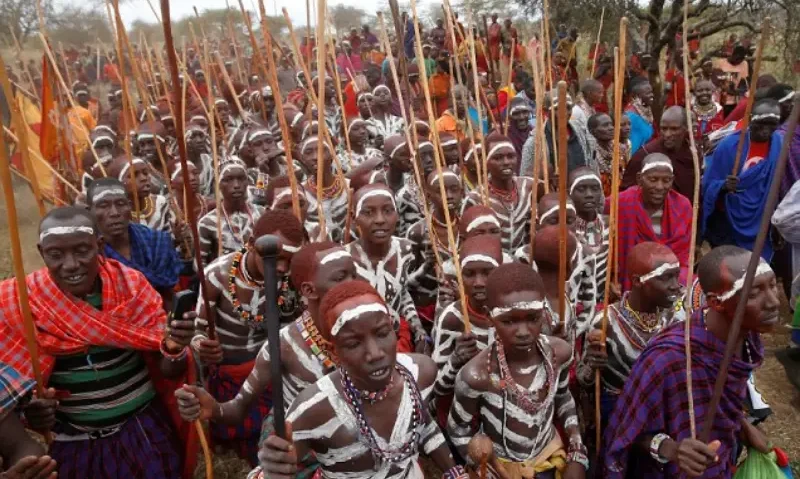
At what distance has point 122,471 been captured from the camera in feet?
9.42

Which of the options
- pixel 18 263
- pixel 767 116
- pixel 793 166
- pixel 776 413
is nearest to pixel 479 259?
pixel 18 263

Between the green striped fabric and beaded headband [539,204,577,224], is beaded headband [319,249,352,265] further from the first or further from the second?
beaded headband [539,204,577,224]

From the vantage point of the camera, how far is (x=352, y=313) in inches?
80.1

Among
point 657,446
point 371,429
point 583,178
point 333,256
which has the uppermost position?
point 333,256

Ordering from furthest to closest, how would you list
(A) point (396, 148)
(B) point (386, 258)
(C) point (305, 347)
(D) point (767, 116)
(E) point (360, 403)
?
(A) point (396, 148), (D) point (767, 116), (B) point (386, 258), (C) point (305, 347), (E) point (360, 403)

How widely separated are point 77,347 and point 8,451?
48cm

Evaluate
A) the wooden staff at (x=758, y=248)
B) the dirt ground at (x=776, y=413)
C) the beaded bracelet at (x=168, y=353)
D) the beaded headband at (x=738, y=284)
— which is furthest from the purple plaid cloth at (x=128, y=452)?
the beaded headband at (x=738, y=284)

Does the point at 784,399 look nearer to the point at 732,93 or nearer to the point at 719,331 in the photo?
the point at 719,331

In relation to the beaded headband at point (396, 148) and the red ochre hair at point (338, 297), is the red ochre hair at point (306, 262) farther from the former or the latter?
the beaded headband at point (396, 148)

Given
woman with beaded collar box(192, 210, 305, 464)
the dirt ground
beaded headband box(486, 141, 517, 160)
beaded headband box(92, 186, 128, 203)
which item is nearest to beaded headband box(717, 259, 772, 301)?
woman with beaded collar box(192, 210, 305, 464)

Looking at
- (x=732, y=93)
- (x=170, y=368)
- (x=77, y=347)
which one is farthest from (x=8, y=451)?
(x=732, y=93)

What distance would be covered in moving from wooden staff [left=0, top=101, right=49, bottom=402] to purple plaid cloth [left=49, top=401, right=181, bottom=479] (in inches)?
21.7

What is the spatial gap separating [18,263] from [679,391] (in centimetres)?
239

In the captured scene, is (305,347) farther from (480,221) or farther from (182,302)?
(480,221)
